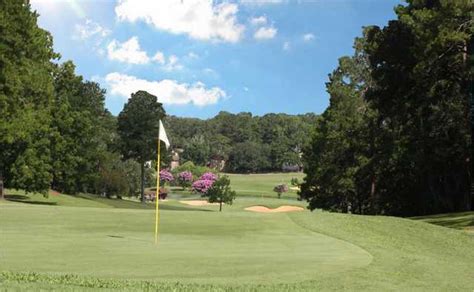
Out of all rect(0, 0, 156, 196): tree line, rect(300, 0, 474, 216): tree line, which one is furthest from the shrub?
rect(300, 0, 474, 216): tree line

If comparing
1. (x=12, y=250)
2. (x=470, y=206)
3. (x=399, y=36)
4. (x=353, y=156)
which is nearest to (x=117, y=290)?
(x=12, y=250)

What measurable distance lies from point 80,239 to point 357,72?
44.0 metres

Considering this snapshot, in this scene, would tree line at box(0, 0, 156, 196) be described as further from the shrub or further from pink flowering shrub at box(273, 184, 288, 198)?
the shrub

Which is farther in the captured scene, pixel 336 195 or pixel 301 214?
pixel 336 195

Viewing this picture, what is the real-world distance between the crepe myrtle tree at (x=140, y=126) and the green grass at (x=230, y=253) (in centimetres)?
4860

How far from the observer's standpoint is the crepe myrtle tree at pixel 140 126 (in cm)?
7375

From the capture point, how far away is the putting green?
444 inches

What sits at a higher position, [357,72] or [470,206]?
[357,72]

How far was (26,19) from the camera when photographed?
38625 mm

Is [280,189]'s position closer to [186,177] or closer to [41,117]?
[186,177]

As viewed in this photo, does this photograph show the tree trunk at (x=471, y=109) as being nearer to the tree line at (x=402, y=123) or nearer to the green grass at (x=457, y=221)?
the tree line at (x=402, y=123)

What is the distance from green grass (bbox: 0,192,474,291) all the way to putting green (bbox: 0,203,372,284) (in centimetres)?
3

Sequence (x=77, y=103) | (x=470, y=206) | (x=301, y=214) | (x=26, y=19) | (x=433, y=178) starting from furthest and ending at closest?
(x=77, y=103) → (x=433, y=178) → (x=470, y=206) → (x=26, y=19) → (x=301, y=214)

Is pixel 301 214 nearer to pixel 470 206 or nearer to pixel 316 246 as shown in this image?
pixel 316 246
